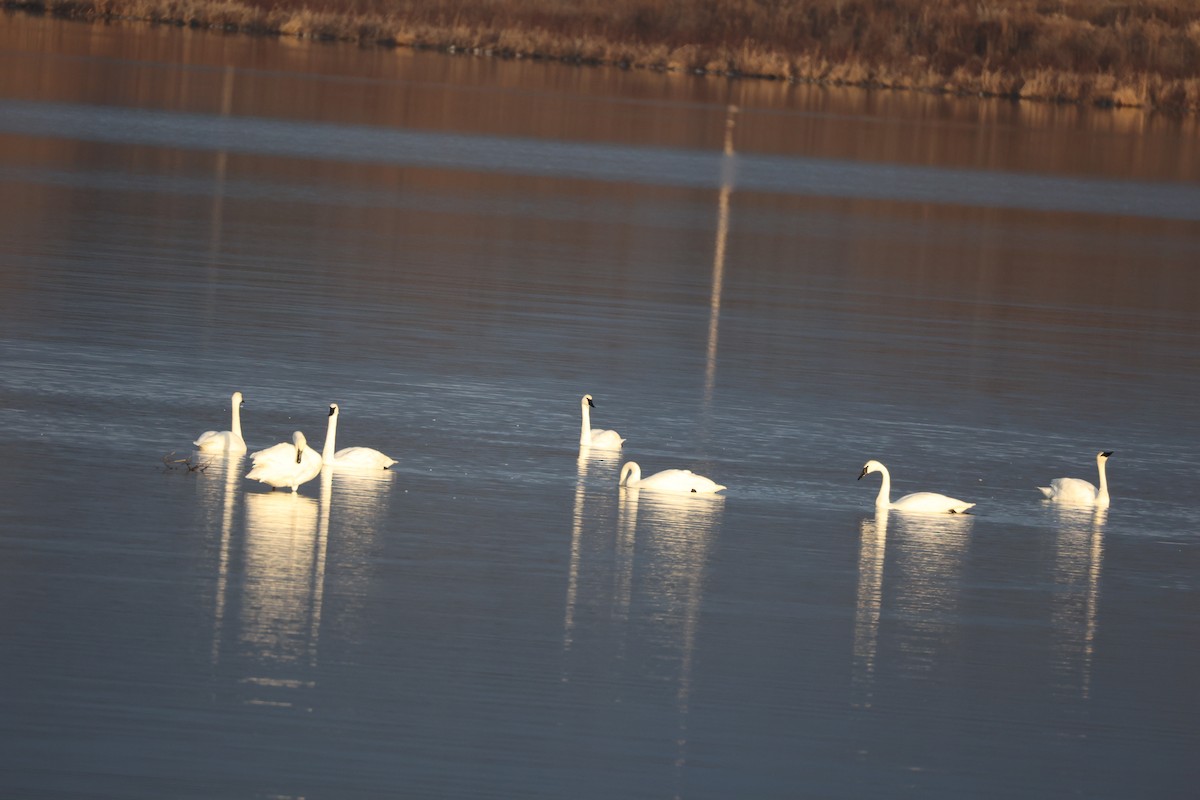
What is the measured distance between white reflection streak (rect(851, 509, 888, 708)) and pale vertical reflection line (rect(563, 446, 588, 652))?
1.22 m

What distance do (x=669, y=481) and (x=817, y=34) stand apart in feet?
178

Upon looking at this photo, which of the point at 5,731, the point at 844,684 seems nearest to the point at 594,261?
the point at 844,684

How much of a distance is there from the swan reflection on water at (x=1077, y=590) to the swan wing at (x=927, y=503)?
24.2 inches

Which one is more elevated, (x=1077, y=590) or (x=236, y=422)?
(x=236, y=422)

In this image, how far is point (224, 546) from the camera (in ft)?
32.1

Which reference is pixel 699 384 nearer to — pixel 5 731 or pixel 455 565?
pixel 455 565

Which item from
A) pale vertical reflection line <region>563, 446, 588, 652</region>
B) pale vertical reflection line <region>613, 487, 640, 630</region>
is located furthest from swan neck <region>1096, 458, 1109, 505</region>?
pale vertical reflection line <region>563, 446, 588, 652</region>

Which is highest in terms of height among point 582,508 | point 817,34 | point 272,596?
point 817,34

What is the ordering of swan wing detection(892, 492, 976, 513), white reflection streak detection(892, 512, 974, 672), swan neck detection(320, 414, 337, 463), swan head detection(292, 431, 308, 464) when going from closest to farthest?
white reflection streak detection(892, 512, 974, 672)
swan head detection(292, 431, 308, 464)
swan neck detection(320, 414, 337, 463)
swan wing detection(892, 492, 976, 513)

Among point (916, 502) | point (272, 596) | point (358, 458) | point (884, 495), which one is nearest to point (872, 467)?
point (884, 495)

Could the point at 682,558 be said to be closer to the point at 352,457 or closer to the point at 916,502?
the point at 916,502

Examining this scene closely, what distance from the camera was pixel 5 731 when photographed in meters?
7.11

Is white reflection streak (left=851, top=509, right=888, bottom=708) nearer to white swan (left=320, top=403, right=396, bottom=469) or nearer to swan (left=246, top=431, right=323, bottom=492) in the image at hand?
white swan (left=320, top=403, right=396, bottom=469)

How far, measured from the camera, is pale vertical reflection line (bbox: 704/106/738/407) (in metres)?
15.9
